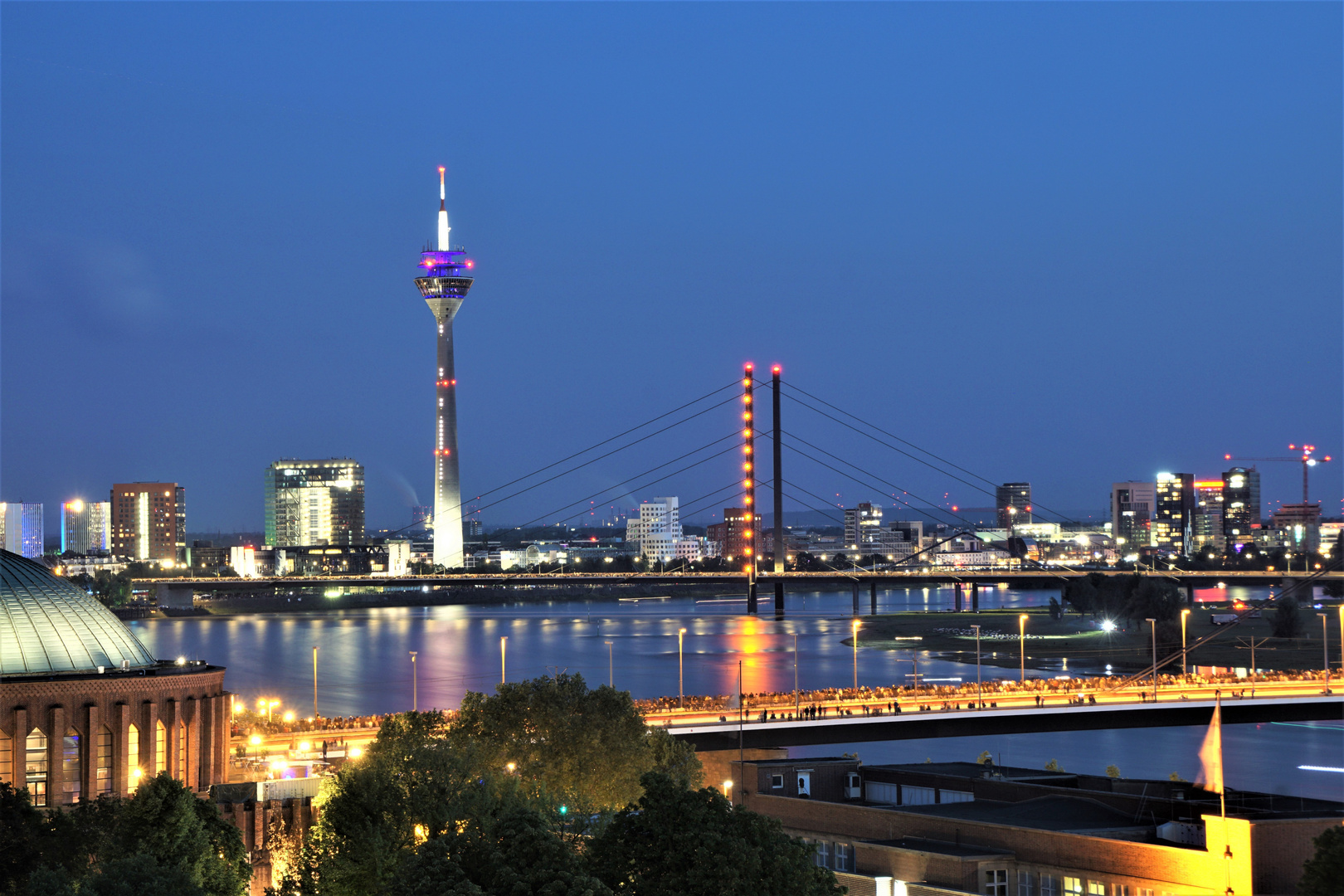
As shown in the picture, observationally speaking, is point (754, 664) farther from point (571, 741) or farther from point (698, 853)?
point (698, 853)

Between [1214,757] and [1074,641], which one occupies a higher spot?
[1214,757]

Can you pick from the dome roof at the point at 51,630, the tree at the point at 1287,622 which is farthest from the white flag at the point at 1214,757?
the tree at the point at 1287,622

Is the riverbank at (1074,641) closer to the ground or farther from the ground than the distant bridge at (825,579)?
closer to the ground

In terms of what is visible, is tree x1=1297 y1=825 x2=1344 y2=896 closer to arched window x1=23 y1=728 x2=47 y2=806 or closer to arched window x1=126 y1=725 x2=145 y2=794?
arched window x1=126 y1=725 x2=145 y2=794

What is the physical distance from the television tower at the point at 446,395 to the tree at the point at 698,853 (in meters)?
154

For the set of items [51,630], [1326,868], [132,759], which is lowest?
[1326,868]

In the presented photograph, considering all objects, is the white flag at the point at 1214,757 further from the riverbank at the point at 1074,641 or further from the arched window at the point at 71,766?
the riverbank at the point at 1074,641

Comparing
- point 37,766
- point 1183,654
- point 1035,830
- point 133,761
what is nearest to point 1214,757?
point 1035,830

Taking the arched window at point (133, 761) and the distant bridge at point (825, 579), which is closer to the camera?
the arched window at point (133, 761)

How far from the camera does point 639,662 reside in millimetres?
81312

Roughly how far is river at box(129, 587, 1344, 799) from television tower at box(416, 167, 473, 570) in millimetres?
27035

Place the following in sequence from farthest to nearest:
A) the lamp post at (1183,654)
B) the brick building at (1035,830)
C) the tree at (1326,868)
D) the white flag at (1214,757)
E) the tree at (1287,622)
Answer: the tree at (1287,622) < the lamp post at (1183,654) < the white flag at (1214,757) < the brick building at (1035,830) < the tree at (1326,868)

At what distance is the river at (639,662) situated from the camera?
172 feet

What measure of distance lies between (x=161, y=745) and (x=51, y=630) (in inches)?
109
